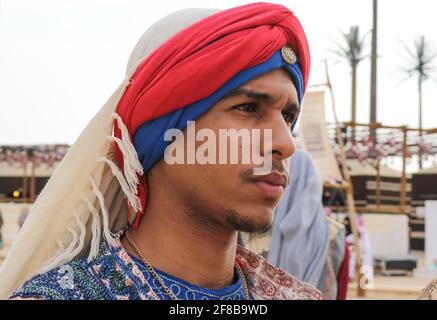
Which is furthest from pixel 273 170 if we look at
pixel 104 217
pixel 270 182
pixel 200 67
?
pixel 104 217

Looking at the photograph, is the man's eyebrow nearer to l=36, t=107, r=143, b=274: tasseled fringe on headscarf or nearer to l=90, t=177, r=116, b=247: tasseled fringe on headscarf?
l=36, t=107, r=143, b=274: tasseled fringe on headscarf

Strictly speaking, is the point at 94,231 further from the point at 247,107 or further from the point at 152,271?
the point at 247,107

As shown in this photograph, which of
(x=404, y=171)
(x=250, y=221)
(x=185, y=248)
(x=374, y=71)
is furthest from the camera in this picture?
(x=374, y=71)

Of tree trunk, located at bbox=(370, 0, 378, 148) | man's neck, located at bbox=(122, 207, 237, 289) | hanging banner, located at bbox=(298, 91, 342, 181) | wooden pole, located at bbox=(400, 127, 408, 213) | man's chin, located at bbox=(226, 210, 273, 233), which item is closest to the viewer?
man's chin, located at bbox=(226, 210, 273, 233)

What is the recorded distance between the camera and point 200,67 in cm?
161

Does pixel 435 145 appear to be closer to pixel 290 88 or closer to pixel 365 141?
pixel 365 141

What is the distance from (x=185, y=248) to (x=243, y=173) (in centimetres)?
25

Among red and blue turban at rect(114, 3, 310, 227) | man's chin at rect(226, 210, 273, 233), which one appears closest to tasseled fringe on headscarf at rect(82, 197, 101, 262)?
red and blue turban at rect(114, 3, 310, 227)

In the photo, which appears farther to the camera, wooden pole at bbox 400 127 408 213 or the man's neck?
wooden pole at bbox 400 127 408 213

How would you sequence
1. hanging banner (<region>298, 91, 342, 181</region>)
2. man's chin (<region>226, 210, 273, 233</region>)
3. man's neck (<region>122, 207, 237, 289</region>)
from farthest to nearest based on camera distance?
hanging banner (<region>298, 91, 342, 181</region>) < man's neck (<region>122, 207, 237, 289</region>) < man's chin (<region>226, 210, 273, 233</region>)

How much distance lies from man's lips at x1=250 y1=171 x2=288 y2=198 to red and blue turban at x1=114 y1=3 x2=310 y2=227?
204 millimetres

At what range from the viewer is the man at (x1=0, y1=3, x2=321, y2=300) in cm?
161

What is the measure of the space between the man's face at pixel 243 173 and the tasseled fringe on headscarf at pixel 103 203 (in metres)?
0.12

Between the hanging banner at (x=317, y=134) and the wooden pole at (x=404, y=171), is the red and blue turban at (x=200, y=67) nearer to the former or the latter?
the hanging banner at (x=317, y=134)
